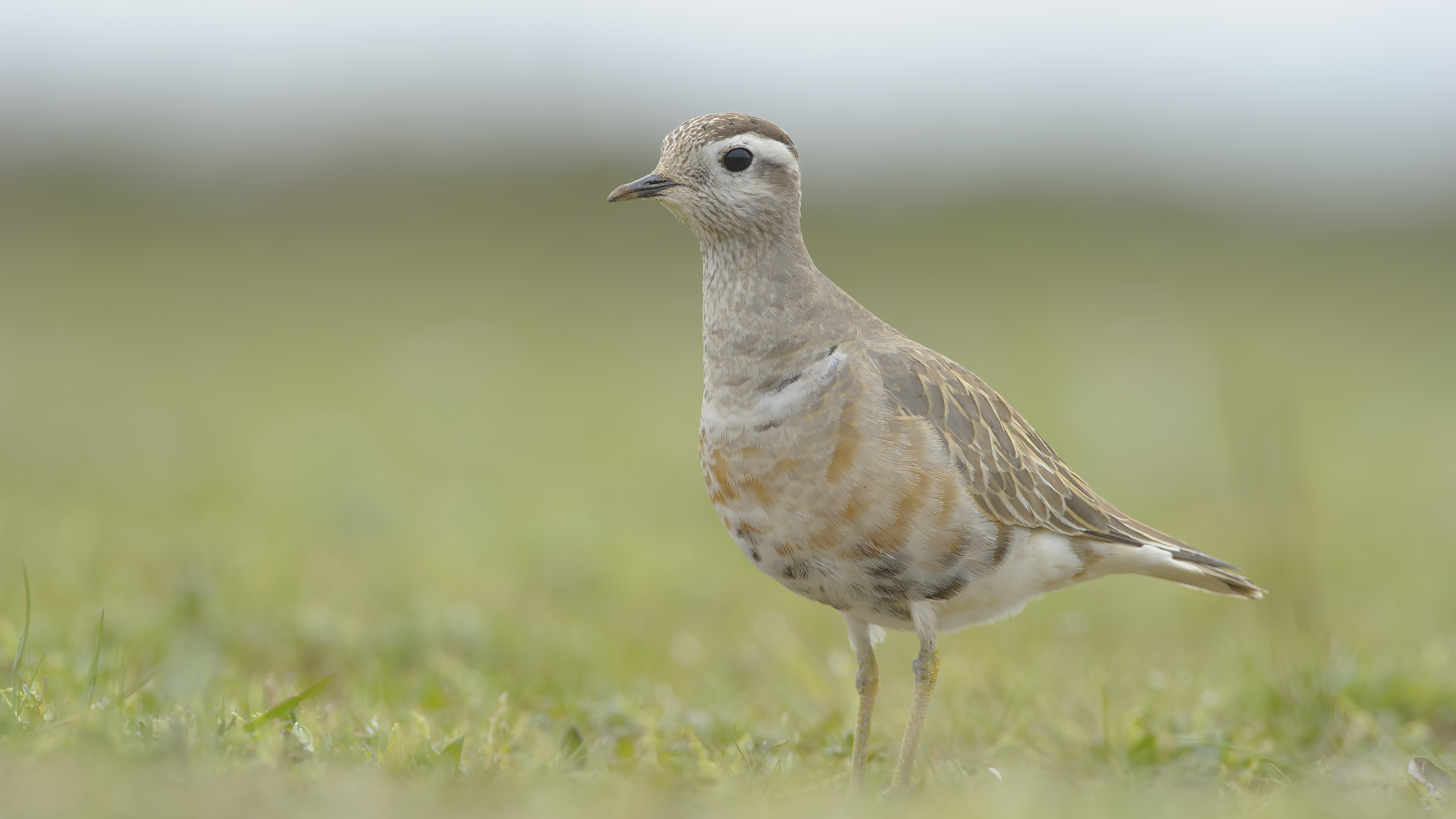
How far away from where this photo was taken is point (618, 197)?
17.8ft

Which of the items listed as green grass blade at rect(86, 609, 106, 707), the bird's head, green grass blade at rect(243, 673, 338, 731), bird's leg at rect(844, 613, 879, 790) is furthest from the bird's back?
green grass blade at rect(86, 609, 106, 707)

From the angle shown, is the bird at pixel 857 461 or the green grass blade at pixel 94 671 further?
the bird at pixel 857 461

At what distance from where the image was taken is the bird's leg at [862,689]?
4.86 meters

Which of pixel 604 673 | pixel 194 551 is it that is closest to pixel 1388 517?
pixel 604 673

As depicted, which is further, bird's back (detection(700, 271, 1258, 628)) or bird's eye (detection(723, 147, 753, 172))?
bird's eye (detection(723, 147, 753, 172))

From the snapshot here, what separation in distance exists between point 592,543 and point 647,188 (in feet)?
12.2

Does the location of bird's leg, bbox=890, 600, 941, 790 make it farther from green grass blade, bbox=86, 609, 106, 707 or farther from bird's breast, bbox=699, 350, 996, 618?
green grass blade, bbox=86, 609, 106, 707

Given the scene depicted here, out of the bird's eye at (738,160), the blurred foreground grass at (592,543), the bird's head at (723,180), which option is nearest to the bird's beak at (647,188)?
the bird's head at (723,180)

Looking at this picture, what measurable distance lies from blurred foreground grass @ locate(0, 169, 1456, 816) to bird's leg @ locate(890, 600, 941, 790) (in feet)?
0.77

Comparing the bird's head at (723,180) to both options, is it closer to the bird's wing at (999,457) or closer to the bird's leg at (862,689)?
the bird's wing at (999,457)

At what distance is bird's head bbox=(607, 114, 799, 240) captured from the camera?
5406 mm

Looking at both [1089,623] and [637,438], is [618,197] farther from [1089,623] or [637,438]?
[637,438]

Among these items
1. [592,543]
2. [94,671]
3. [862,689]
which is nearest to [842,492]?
[862,689]

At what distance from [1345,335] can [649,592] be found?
1406 centimetres
